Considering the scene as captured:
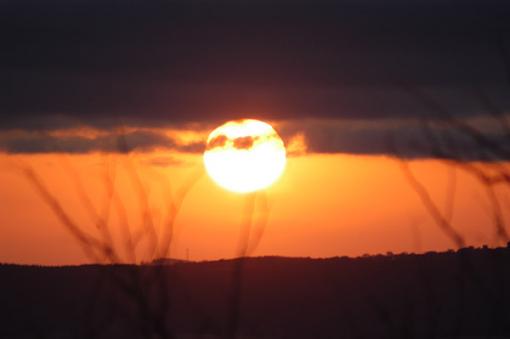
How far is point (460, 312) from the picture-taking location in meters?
5.26

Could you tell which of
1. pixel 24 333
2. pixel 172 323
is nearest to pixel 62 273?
pixel 172 323

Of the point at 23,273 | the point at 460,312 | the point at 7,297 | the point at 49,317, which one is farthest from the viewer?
the point at 23,273

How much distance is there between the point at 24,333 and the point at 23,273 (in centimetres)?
891

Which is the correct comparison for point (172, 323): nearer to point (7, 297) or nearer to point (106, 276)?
point (7, 297)

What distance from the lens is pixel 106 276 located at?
553 centimetres

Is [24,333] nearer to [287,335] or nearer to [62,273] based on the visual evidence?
[287,335]

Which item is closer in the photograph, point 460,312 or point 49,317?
point 460,312

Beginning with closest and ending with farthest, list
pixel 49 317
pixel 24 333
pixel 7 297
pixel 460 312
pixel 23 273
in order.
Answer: pixel 460 312
pixel 24 333
pixel 49 317
pixel 7 297
pixel 23 273

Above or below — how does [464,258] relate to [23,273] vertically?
below

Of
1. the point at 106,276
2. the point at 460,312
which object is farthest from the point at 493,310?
the point at 106,276

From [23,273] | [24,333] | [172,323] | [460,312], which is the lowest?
[460,312]

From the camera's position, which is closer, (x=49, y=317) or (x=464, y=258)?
(x=464, y=258)

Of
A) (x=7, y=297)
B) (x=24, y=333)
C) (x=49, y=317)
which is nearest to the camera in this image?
(x=24, y=333)

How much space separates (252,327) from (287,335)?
1.30 meters
